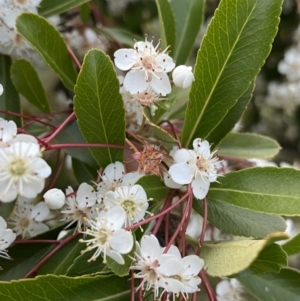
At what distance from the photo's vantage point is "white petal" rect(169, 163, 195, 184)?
0.82 meters

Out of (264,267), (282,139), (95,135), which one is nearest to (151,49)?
(95,135)

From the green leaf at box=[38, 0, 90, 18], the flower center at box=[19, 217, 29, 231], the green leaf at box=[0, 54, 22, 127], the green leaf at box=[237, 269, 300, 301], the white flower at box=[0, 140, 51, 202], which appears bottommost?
the green leaf at box=[237, 269, 300, 301]

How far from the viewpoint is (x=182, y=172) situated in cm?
82

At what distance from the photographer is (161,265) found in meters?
0.73

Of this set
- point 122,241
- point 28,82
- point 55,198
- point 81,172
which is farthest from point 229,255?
point 28,82

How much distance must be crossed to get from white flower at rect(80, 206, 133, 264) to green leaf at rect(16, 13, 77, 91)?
319 mm

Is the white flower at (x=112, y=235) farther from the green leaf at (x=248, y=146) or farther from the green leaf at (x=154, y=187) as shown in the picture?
the green leaf at (x=248, y=146)

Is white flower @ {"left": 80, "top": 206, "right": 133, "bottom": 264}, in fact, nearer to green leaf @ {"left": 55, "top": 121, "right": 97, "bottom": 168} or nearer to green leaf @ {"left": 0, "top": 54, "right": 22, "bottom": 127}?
green leaf @ {"left": 55, "top": 121, "right": 97, "bottom": 168}

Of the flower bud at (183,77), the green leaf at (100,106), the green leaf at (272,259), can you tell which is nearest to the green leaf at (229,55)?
the flower bud at (183,77)

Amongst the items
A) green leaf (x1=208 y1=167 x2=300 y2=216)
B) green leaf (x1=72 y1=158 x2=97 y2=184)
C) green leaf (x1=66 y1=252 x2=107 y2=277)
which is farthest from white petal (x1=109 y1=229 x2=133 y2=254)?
green leaf (x1=72 y1=158 x2=97 y2=184)

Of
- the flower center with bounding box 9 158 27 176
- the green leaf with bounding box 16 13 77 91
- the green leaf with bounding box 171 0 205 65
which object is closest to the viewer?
the flower center with bounding box 9 158 27 176

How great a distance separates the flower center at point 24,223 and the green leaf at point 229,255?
0.31 metres

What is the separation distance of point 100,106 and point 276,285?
1.44ft

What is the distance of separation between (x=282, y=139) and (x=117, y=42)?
3.65ft
